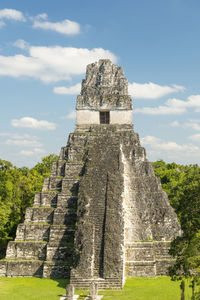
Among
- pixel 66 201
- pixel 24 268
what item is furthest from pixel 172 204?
pixel 24 268

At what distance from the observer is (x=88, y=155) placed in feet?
59.1

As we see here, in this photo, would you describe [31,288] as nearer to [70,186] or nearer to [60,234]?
[60,234]

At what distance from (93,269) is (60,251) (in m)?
2.17

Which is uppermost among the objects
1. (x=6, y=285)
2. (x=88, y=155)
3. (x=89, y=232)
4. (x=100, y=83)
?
(x=100, y=83)

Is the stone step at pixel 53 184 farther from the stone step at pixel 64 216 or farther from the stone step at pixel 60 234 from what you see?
the stone step at pixel 60 234

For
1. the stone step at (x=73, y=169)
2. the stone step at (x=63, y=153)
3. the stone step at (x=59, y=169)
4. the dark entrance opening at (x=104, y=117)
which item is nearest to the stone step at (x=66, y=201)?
the stone step at (x=73, y=169)

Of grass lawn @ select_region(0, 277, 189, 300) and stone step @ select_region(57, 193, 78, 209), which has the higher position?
stone step @ select_region(57, 193, 78, 209)

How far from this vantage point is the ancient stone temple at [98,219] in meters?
13.7

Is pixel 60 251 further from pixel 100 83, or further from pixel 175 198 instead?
pixel 175 198

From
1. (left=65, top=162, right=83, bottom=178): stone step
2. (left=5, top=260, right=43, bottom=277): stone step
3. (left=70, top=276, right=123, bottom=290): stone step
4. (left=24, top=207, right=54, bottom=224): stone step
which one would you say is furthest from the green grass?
(left=65, top=162, right=83, bottom=178): stone step

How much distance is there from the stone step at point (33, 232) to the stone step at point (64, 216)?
2.03 ft

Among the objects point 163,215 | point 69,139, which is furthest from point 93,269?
point 69,139

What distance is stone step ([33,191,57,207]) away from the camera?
56.3ft

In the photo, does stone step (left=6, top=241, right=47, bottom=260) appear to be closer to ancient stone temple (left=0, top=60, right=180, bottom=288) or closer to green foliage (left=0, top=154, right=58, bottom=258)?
ancient stone temple (left=0, top=60, right=180, bottom=288)
